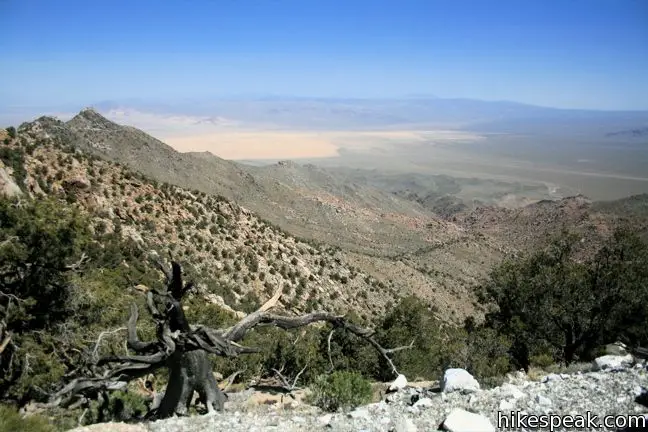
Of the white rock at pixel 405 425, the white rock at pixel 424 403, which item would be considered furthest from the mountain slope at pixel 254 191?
the white rock at pixel 405 425

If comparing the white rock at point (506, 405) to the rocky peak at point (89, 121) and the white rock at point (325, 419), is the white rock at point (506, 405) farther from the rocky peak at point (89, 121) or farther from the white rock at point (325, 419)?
the rocky peak at point (89, 121)

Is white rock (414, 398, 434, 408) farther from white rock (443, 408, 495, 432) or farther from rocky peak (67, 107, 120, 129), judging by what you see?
rocky peak (67, 107, 120, 129)

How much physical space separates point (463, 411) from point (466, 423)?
0.27 m

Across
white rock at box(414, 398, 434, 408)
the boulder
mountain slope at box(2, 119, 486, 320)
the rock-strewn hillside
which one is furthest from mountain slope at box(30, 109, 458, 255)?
white rock at box(414, 398, 434, 408)

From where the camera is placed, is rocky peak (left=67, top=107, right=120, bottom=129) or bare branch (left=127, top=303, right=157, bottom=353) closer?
bare branch (left=127, top=303, right=157, bottom=353)

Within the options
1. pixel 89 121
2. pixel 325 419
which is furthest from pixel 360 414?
pixel 89 121

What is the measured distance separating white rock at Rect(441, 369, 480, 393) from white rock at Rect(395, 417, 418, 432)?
1.53 metres

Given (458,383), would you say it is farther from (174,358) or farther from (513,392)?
(174,358)

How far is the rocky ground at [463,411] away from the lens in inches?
237

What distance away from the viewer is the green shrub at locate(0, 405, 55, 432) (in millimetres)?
5720

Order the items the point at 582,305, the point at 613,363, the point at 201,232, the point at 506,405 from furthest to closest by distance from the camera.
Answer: the point at 201,232 → the point at 582,305 → the point at 613,363 → the point at 506,405

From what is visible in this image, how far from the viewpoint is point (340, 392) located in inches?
295

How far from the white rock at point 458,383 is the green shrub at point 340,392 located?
1.23 m

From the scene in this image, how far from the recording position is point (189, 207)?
92.9 feet
